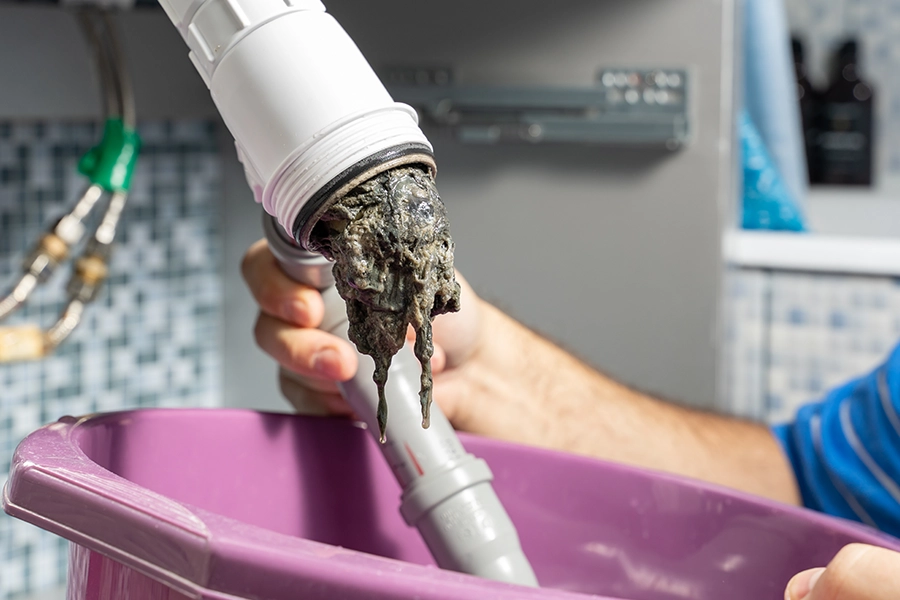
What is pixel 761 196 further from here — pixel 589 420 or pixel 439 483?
pixel 439 483

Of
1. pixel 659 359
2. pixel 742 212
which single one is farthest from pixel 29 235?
pixel 742 212

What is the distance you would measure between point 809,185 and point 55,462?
1396 millimetres

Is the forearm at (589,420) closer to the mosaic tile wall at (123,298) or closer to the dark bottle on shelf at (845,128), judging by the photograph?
the mosaic tile wall at (123,298)

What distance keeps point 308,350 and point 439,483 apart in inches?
3.2

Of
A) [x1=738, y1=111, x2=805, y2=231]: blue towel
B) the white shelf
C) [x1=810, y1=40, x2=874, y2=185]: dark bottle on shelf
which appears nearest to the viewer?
the white shelf

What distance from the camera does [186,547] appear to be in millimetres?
181

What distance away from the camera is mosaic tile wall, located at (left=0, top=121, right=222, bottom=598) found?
627 mm

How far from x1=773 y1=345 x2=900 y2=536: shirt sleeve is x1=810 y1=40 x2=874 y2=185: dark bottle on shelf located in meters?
0.99

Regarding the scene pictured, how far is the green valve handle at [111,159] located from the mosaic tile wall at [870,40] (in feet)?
4.15

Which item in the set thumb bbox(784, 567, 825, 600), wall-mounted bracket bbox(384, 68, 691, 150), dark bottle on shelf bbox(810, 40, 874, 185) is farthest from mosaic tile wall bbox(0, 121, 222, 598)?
dark bottle on shelf bbox(810, 40, 874, 185)

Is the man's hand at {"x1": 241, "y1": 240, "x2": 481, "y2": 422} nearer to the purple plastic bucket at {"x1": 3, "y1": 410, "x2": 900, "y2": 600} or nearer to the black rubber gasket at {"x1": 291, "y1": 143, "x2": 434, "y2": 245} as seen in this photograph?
the purple plastic bucket at {"x1": 3, "y1": 410, "x2": 900, "y2": 600}

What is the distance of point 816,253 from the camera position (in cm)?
78

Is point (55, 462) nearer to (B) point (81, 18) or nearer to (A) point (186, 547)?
(A) point (186, 547)

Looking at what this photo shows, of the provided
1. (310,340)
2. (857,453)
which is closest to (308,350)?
(310,340)
